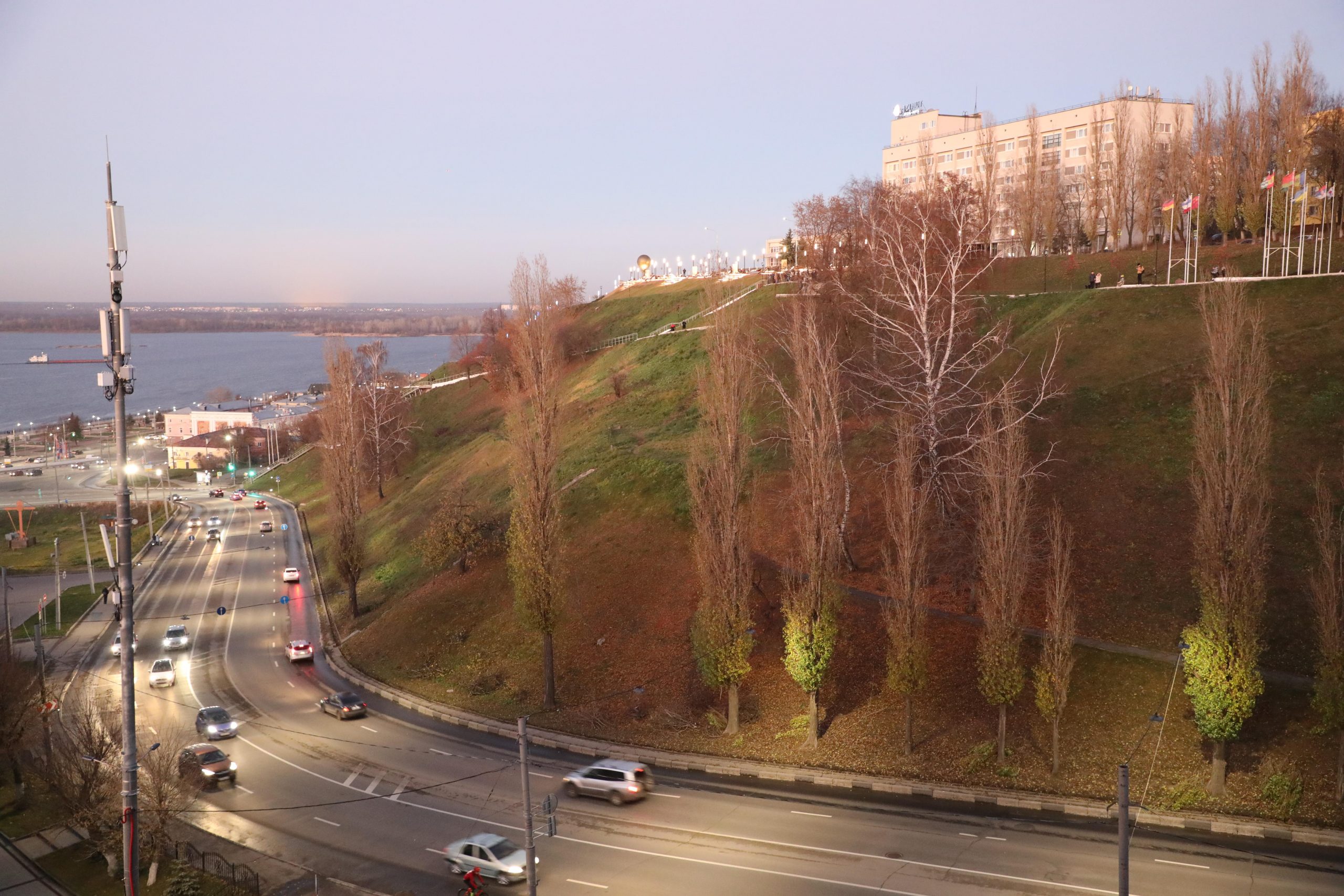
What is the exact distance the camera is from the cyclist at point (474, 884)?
2058 centimetres

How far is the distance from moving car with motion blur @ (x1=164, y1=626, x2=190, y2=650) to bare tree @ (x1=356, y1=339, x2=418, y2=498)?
93.6ft

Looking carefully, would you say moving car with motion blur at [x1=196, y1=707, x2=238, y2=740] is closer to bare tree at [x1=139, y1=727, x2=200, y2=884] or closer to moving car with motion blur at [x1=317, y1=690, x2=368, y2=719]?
moving car with motion blur at [x1=317, y1=690, x2=368, y2=719]

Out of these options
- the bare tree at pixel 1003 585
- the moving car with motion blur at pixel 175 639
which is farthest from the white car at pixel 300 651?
the bare tree at pixel 1003 585

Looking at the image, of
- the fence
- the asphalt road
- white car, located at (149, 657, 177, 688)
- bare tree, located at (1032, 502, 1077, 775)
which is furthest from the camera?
white car, located at (149, 657, 177, 688)

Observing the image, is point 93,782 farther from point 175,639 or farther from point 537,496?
point 175,639

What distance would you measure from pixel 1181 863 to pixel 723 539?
1537 centimetres

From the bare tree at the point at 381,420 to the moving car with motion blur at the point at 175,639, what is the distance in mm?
28532

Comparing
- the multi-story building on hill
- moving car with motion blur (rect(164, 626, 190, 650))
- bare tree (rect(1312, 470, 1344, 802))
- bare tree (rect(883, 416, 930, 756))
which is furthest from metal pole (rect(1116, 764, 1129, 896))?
the multi-story building on hill

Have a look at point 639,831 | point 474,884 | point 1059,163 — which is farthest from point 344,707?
point 1059,163

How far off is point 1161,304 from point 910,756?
36.5 m

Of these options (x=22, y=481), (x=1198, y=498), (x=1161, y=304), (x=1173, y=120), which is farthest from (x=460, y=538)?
(x=22, y=481)

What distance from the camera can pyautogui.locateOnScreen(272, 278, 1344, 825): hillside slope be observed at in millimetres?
27203

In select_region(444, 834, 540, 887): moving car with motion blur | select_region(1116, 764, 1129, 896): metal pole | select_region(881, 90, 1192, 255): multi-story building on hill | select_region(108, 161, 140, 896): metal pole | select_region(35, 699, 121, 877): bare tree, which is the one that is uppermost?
select_region(881, 90, 1192, 255): multi-story building on hill

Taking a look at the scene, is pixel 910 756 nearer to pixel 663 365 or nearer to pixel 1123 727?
pixel 1123 727
